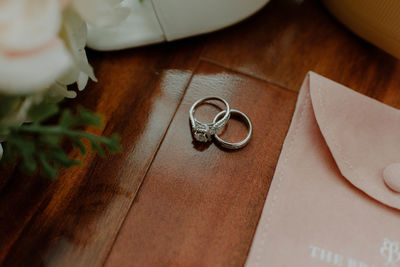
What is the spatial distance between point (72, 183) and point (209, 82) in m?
0.13

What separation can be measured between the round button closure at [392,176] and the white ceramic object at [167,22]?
0.16 m

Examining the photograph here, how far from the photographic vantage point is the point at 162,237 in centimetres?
22

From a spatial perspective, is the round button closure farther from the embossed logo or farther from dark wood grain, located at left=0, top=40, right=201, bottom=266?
dark wood grain, located at left=0, top=40, right=201, bottom=266

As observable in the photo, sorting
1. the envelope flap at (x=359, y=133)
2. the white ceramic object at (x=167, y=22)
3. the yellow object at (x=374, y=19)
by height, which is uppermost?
the white ceramic object at (x=167, y=22)

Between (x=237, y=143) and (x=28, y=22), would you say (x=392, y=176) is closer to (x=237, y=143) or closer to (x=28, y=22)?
(x=237, y=143)

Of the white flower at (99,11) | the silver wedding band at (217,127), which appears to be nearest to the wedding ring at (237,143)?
the silver wedding band at (217,127)

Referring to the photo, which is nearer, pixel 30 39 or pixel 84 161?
pixel 30 39

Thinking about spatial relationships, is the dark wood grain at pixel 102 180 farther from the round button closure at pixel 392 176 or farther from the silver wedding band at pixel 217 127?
the round button closure at pixel 392 176

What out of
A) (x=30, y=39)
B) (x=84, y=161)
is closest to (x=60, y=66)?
(x=30, y=39)

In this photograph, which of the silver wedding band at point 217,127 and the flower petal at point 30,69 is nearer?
the flower petal at point 30,69

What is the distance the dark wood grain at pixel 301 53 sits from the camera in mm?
285

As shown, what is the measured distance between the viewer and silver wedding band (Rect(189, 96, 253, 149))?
9.7 inches

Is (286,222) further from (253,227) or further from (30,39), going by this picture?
(30,39)

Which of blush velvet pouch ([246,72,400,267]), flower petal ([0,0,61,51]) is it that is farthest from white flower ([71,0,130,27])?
blush velvet pouch ([246,72,400,267])
